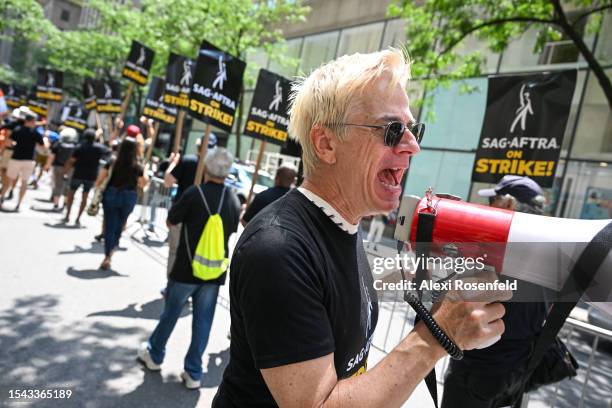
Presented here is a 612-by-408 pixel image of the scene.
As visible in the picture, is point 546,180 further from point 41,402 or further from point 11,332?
point 11,332

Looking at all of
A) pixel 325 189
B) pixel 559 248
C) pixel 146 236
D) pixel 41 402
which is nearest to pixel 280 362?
pixel 325 189

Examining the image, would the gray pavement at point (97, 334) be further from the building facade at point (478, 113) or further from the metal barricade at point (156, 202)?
the building facade at point (478, 113)

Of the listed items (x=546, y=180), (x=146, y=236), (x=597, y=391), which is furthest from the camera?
(x=146, y=236)

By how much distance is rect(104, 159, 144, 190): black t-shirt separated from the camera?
21.1ft

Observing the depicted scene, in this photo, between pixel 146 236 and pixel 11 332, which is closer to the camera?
pixel 11 332

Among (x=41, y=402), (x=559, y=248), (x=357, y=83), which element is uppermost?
(x=357, y=83)

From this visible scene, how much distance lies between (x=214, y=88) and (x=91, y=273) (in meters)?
2.93

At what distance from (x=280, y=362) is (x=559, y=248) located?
709 mm

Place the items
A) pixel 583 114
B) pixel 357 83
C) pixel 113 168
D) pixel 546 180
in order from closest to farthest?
pixel 357 83 → pixel 546 180 → pixel 113 168 → pixel 583 114

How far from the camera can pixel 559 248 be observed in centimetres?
109

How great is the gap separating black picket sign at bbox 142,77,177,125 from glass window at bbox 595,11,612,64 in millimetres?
11274

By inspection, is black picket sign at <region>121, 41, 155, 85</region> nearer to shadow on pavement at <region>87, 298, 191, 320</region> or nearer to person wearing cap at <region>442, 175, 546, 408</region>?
shadow on pavement at <region>87, 298, 191, 320</region>

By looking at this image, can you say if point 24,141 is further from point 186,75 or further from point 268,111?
point 268,111

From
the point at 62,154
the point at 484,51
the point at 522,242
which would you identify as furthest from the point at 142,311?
the point at 484,51
